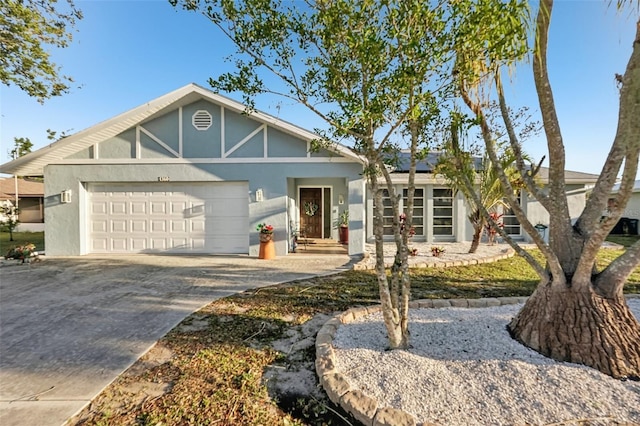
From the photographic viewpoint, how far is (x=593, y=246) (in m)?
2.84

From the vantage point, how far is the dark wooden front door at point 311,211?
43.6ft

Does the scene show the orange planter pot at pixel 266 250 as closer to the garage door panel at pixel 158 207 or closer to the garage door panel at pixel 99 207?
the garage door panel at pixel 158 207

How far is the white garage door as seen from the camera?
32.9 feet

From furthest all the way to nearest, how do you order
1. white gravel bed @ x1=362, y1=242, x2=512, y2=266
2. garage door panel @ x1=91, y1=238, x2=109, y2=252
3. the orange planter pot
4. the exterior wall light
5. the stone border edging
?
1. garage door panel @ x1=91, y1=238, x2=109, y2=252
2. the exterior wall light
3. the orange planter pot
4. white gravel bed @ x1=362, y1=242, x2=512, y2=266
5. the stone border edging

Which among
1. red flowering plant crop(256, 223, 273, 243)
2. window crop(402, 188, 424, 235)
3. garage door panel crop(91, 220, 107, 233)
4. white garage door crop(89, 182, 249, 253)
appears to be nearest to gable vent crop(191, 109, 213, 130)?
white garage door crop(89, 182, 249, 253)

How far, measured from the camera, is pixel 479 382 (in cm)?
261

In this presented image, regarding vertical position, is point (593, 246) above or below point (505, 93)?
below

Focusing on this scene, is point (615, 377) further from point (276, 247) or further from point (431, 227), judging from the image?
point (431, 227)

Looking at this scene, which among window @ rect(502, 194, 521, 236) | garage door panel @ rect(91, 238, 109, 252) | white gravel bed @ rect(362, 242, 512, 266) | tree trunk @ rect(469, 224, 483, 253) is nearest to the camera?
white gravel bed @ rect(362, 242, 512, 266)

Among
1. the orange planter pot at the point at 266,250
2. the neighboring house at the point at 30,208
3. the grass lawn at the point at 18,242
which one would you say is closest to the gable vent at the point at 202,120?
the orange planter pot at the point at 266,250

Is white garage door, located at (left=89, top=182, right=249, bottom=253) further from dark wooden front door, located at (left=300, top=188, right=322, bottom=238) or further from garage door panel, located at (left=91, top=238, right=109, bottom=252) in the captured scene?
dark wooden front door, located at (left=300, top=188, right=322, bottom=238)

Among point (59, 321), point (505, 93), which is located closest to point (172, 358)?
point (59, 321)

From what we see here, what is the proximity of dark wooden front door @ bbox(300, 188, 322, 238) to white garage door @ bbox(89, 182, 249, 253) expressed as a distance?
3.78 metres

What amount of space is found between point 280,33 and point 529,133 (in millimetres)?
9585
